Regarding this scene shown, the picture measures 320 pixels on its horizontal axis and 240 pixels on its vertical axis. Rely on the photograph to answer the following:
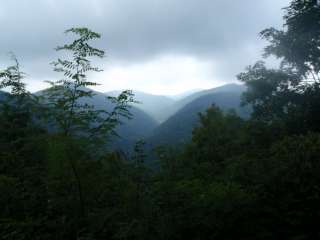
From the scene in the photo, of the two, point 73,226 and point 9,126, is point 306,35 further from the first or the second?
point 73,226

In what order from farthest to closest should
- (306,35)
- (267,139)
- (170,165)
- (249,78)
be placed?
(249,78), (306,35), (267,139), (170,165)

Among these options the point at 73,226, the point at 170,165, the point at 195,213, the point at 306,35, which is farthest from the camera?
the point at 306,35

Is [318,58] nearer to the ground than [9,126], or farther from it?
farther from it

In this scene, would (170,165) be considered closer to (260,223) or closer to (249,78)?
(260,223)

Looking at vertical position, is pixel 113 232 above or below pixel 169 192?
below

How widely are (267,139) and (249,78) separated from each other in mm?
10820

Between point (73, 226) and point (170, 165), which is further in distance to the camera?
point (170, 165)

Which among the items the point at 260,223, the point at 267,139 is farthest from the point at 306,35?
the point at 260,223

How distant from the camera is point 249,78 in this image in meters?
24.8

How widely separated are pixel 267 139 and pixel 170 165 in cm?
929

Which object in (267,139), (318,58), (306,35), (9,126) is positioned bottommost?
(267,139)

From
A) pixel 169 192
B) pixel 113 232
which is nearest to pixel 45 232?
pixel 113 232

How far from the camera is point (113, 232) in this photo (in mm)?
4691

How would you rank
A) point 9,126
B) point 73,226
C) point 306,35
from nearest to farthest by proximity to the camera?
point 73,226
point 9,126
point 306,35
